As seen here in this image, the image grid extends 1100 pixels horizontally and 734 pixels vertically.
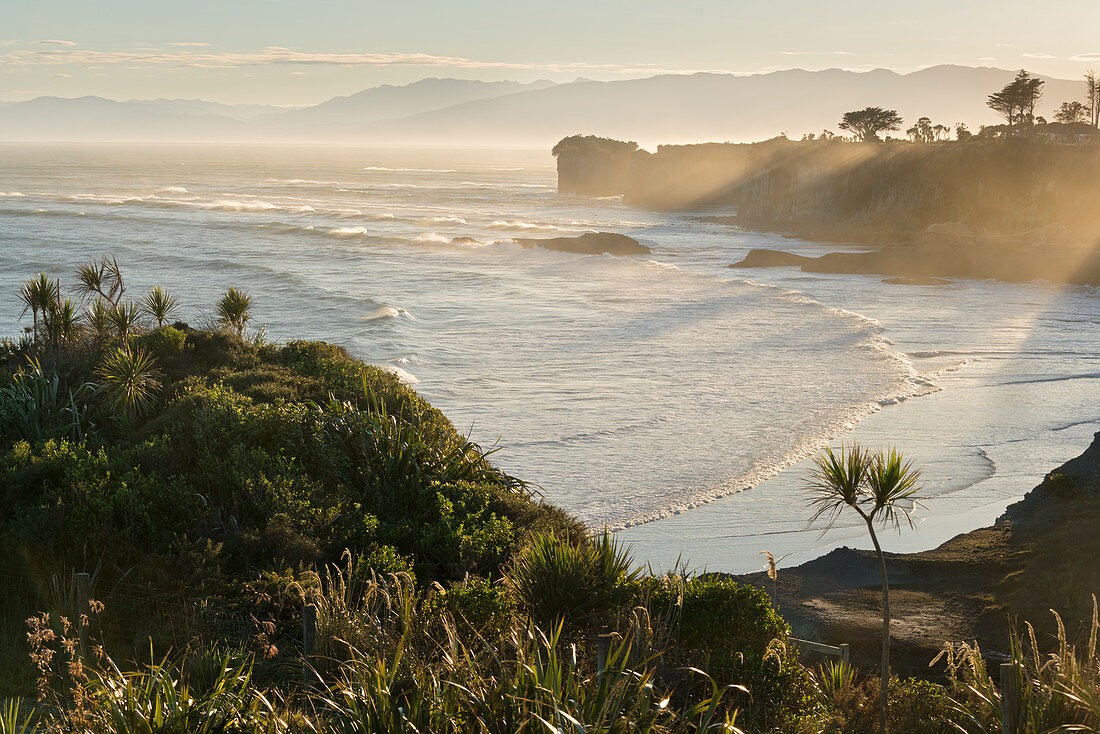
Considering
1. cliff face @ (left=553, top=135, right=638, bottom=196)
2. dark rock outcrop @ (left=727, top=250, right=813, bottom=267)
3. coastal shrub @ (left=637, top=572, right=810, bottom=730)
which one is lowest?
coastal shrub @ (left=637, top=572, right=810, bottom=730)

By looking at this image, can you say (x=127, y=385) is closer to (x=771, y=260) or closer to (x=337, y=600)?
(x=337, y=600)

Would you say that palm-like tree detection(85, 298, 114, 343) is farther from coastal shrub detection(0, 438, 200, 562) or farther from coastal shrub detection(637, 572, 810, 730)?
coastal shrub detection(637, 572, 810, 730)

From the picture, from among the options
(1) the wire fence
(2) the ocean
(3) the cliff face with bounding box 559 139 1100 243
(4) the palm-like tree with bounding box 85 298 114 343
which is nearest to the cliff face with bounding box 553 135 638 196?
(3) the cliff face with bounding box 559 139 1100 243

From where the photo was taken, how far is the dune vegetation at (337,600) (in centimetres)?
539

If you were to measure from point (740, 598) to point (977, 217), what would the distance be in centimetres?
5996

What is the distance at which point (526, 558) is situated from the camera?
316 inches

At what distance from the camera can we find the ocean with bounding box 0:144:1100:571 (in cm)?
1564

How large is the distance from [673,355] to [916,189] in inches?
1778

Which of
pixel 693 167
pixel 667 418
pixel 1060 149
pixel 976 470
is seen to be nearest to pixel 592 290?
pixel 667 418

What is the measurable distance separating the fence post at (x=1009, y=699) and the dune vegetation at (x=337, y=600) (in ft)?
0.64

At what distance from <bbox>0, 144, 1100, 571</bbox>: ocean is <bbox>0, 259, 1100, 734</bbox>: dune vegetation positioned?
429 cm

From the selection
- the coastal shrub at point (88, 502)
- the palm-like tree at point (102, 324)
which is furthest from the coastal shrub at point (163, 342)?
the coastal shrub at point (88, 502)

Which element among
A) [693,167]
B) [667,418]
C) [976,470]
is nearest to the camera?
[976,470]

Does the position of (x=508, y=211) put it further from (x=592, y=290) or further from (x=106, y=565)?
(x=106, y=565)
